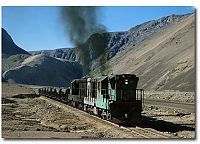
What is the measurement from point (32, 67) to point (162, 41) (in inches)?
1315

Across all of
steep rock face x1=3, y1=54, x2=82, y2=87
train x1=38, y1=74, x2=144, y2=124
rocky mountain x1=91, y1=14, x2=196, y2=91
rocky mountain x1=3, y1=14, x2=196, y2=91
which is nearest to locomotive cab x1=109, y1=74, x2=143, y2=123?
train x1=38, y1=74, x2=144, y2=124

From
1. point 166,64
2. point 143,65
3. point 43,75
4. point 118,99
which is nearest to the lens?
point 118,99

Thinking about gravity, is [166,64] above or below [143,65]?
above

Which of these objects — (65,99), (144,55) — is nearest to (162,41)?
(144,55)

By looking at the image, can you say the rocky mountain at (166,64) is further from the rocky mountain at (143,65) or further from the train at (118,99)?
the train at (118,99)

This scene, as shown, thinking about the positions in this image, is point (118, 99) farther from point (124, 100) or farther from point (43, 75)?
point (43, 75)

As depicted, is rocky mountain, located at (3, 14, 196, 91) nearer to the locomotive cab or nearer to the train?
the train

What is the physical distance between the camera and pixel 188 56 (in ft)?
200

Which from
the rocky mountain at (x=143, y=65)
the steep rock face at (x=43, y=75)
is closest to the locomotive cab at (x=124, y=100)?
the rocky mountain at (x=143, y=65)

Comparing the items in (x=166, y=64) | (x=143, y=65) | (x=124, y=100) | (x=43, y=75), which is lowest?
(x=124, y=100)

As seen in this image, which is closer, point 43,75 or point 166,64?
point 43,75

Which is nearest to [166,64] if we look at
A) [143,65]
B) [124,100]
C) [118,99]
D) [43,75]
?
[143,65]

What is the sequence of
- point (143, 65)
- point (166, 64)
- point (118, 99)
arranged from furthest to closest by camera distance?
point (166, 64) < point (143, 65) < point (118, 99)

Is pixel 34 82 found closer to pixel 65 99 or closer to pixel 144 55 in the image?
pixel 65 99
